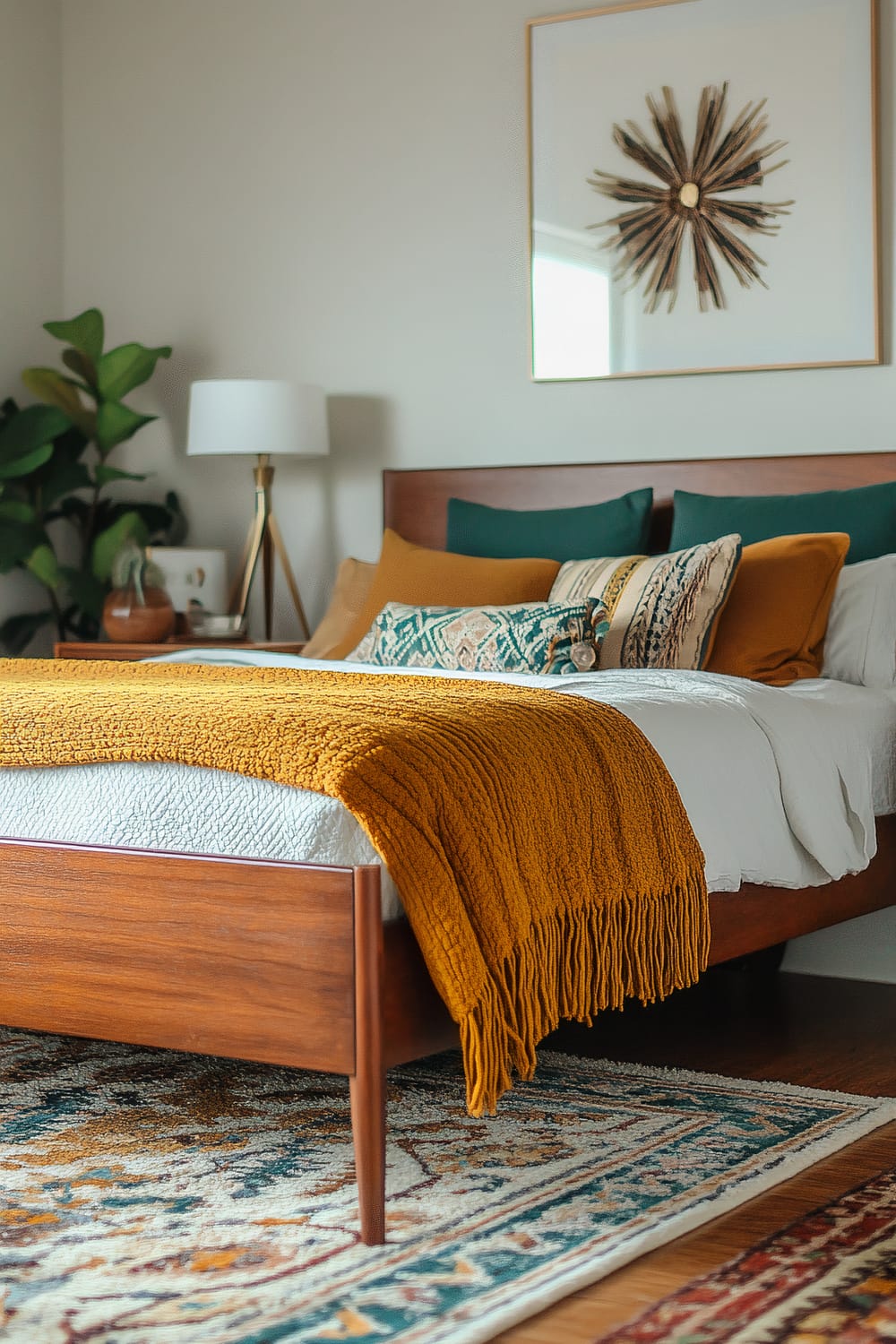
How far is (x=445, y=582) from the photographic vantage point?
377cm

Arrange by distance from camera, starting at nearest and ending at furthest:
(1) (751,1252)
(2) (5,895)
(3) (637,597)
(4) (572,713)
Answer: (1) (751,1252), (2) (5,895), (4) (572,713), (3) (637,597)

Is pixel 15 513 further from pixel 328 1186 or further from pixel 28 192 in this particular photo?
pixel 328 1186

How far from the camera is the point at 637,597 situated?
336 cm

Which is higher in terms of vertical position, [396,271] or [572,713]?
[396,271]

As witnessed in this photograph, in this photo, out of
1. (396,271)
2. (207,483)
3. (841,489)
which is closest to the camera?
(841,489)

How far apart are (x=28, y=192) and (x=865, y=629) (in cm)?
280

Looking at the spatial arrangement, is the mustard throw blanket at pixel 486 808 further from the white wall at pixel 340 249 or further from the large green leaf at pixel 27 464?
the large green leaf at pixel 27 464

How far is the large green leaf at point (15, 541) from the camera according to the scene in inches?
174

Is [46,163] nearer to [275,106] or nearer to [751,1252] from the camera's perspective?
[275,106]

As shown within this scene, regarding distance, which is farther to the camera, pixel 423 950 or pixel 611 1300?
pixel 423 950

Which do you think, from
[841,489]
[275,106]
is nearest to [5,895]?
[841,489]

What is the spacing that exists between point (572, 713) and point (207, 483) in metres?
2.53

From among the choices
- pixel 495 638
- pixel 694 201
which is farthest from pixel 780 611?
pixel 694 201

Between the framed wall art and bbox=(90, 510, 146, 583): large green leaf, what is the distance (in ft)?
3.88
